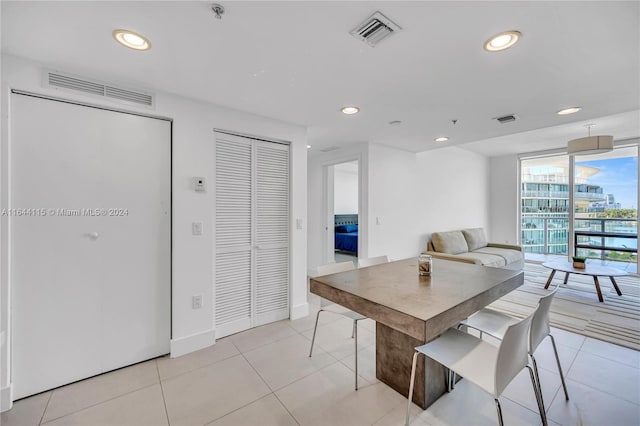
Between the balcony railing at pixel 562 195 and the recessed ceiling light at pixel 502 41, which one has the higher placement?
the recessed ceiling light at pixel 502 41

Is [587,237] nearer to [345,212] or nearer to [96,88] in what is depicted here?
[345,212]

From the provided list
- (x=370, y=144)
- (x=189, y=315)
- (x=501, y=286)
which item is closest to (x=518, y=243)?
(x=370, y=144)

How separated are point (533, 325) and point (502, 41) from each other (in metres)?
1.62

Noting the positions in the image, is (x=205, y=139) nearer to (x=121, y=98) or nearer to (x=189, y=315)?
(x=121, y=98)

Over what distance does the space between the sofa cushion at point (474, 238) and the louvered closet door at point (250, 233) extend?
13.3 feet

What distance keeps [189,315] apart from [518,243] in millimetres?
6939

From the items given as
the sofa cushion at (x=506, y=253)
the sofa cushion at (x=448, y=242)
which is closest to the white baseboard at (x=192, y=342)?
the sofa cushion at (x=448, y=242)

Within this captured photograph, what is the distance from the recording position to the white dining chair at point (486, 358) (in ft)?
3.87

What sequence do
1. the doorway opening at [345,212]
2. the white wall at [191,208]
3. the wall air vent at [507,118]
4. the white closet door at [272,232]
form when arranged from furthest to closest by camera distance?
the doorway opening at [345,212] → the white closet door at [272,232] → the wall air vent at [507,118] → the white wall at [191,208]

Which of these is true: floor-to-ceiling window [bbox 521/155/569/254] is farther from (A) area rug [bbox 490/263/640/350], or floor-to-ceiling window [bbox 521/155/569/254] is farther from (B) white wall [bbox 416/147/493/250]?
(A) area rug [bbox 490/263/640/350]

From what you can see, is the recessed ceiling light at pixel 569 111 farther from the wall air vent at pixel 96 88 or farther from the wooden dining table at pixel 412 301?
the wall air vent at pixel 96 88

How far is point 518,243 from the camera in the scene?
620 centimetres

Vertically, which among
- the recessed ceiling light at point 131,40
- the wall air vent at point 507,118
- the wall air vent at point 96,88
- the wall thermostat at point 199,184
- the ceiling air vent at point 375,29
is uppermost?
the wall air vent at point 507,118

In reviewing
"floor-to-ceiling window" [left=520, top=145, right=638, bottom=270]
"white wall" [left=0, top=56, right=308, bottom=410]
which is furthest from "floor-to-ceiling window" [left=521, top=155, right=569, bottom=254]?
"white wall" [left=0, top=56, right=308, bottom=410]
